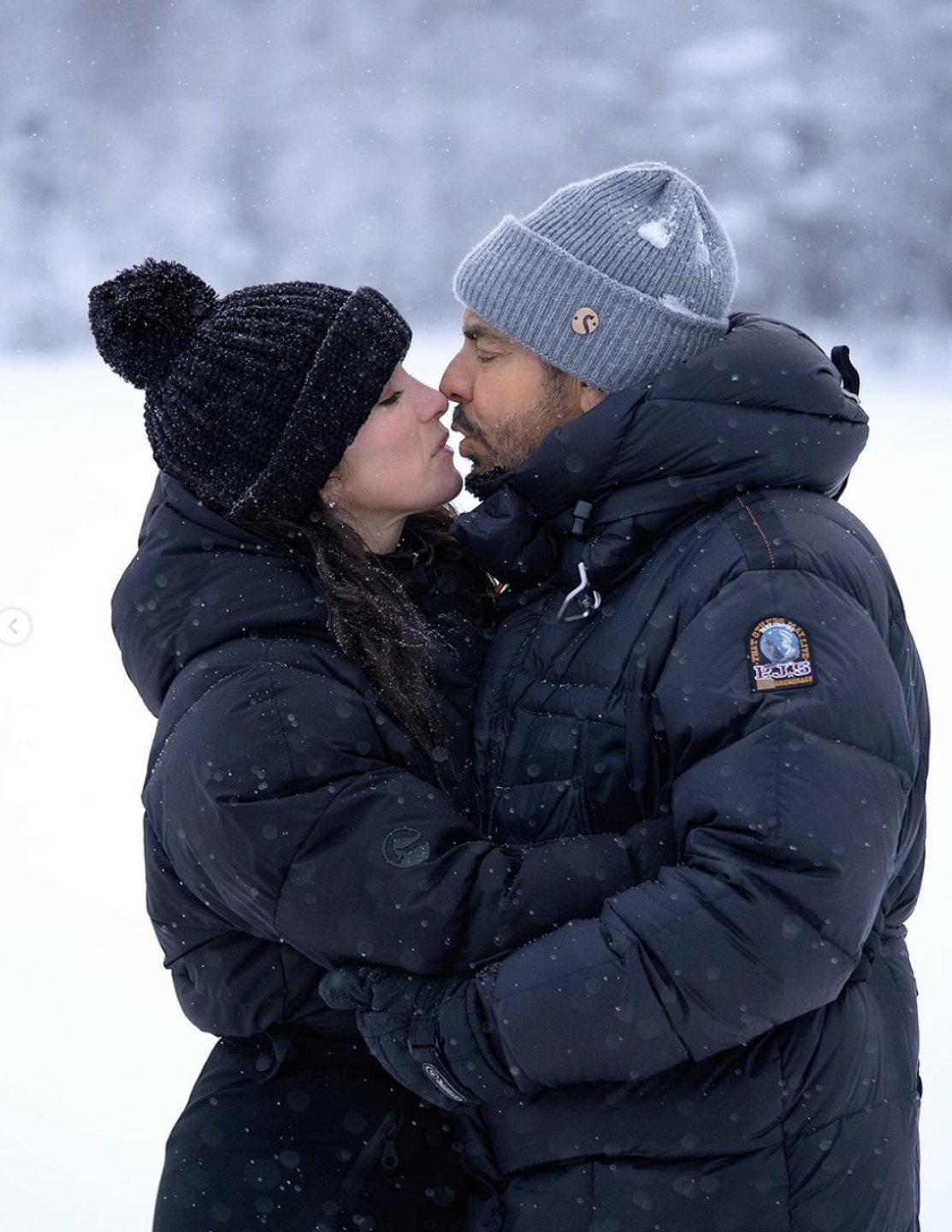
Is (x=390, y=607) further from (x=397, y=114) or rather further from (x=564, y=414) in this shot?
(x=397, y=114)

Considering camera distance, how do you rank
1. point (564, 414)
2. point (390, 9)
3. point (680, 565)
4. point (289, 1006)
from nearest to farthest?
point (680, 565)
point (289, 1006)
point (564, 414)
point (390, 9)

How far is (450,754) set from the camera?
1403mm

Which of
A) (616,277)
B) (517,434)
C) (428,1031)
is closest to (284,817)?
(428,1031)

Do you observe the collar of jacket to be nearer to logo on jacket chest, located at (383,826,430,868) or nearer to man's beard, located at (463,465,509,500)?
man's beard, located at (463,465,509,500)

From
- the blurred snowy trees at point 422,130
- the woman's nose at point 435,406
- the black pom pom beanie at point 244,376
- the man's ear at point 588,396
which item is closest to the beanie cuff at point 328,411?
the black pom pom beanie at point 244,376

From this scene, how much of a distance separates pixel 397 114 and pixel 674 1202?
4.75 meters

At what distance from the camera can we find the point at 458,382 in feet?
5.37

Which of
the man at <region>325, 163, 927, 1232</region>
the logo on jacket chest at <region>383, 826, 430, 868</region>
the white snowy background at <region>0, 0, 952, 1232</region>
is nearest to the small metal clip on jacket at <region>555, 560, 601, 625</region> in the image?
the man at <region>325, 163, 927, 1232</region>

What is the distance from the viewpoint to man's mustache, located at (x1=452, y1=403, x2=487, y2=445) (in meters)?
1.63

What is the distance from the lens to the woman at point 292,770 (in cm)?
122

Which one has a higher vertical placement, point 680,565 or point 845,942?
point 680,565

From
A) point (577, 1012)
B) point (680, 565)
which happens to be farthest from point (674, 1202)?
point (680, 565)

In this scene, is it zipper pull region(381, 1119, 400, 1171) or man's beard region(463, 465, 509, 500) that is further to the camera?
man's beard region(463, 465, 509, 500)

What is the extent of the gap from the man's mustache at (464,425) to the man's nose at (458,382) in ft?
0.05
